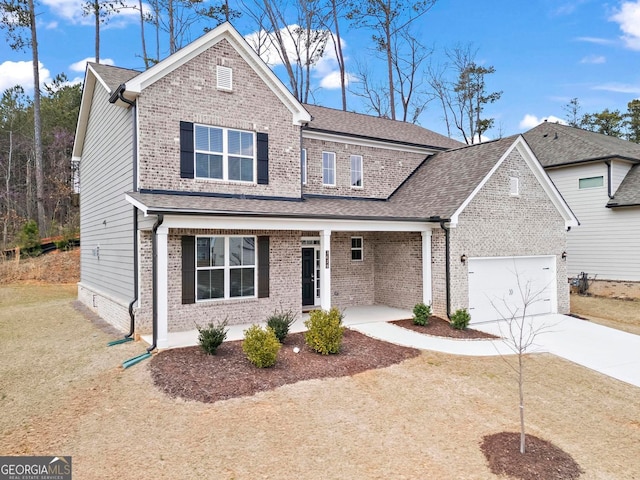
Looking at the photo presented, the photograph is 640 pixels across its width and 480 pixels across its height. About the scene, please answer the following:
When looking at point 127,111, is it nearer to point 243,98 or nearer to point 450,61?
point 243,98

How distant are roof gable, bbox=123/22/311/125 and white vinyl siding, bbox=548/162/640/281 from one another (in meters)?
14.8

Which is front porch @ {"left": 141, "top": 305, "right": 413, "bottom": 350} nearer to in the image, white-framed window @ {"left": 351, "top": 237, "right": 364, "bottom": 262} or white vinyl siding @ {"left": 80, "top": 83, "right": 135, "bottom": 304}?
white-framed window @ {"left": 351, "top": 237, "right": 364, "bottom": 262}

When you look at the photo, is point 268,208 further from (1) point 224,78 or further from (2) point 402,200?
(2) point 402,200

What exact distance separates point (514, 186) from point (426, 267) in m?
4.17

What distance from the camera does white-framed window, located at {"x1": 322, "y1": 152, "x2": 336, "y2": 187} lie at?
14.5m

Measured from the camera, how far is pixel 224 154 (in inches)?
449

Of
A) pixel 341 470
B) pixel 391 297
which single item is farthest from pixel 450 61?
pixel 341 470

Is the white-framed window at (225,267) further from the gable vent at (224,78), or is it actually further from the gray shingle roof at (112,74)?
the gray shingle roof at (112,74)

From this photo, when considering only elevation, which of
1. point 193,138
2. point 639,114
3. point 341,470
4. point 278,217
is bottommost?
point 341,470

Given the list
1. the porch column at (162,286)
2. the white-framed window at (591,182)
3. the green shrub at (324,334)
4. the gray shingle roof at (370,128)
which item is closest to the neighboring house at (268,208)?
the porch column at (162,286)

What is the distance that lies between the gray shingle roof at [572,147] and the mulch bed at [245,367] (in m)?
15.8

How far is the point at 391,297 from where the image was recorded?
1432 cm

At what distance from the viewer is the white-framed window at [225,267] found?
10586 millimetres

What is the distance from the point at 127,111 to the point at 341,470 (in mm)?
10129
